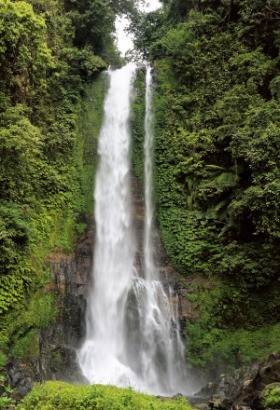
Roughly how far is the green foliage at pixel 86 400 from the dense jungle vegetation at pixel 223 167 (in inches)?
185

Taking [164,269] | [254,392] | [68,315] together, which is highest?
[164,269]

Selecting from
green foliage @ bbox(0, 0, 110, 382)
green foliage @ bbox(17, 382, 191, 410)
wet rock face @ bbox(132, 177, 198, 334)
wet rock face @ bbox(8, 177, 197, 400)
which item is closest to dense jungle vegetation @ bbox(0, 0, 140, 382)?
green foliage @ bbox(0, 0, 110, 382)

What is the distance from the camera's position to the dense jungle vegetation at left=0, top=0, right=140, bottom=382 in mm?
10242

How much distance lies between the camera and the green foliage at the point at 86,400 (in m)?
5.98

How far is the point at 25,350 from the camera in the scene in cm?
969

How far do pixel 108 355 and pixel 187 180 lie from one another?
→ 6.61 meters

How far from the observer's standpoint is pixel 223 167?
524 inches

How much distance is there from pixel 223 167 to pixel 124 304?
5783 mm

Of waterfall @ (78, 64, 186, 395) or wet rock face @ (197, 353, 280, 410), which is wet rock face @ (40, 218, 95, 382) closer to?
waterfall @ (78, 64, 186, 395)

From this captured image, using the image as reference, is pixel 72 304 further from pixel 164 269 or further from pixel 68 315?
pixel 164 269

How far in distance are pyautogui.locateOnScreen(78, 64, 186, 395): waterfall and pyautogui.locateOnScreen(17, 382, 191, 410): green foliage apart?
3.01 meters

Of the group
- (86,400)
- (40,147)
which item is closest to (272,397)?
(86,400)

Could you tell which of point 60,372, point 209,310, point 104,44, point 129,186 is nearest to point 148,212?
point 129,186

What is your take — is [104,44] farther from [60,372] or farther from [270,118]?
[60,372]
